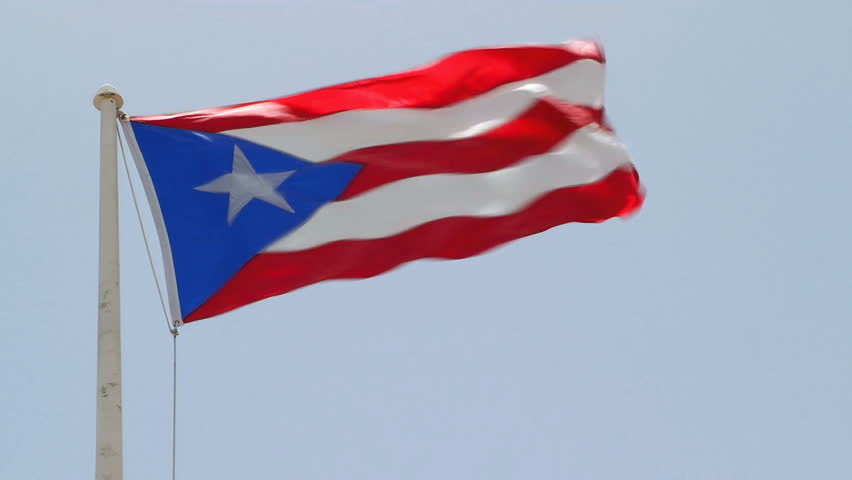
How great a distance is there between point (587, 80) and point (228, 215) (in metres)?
4.35

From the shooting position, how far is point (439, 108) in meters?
13.2

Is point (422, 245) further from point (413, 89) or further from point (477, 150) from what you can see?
point (413, 89)

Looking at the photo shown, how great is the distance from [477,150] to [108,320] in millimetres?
4843

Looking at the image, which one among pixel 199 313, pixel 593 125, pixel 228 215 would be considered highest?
pixel 593 125

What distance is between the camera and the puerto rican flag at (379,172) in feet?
38.4

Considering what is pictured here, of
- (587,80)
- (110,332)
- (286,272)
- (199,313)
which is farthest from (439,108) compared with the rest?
(110,332)

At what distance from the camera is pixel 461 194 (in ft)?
42.7

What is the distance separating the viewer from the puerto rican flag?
11.7 m

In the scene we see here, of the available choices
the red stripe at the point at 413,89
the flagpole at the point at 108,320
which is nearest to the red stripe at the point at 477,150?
the red stripe at the point at 413,89

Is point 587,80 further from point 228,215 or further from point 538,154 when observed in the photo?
point 228,215

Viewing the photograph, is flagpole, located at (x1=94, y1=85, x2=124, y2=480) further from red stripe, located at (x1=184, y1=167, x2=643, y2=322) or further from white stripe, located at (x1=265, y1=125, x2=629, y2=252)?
white stripe, located at (x1=265, y1=125, x2=629, y2=252)

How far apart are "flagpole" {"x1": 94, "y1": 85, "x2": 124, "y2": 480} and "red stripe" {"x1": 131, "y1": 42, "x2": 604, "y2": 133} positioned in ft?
3.44

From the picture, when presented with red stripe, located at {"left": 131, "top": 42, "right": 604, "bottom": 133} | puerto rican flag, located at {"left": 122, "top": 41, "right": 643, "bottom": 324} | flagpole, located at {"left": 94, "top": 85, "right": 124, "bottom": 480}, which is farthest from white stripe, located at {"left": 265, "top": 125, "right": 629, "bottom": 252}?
flagpole, located at {"left": 94, "top": 85, "right": 124, "bottom": 480}

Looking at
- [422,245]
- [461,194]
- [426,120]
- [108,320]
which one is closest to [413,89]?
[426,120]
